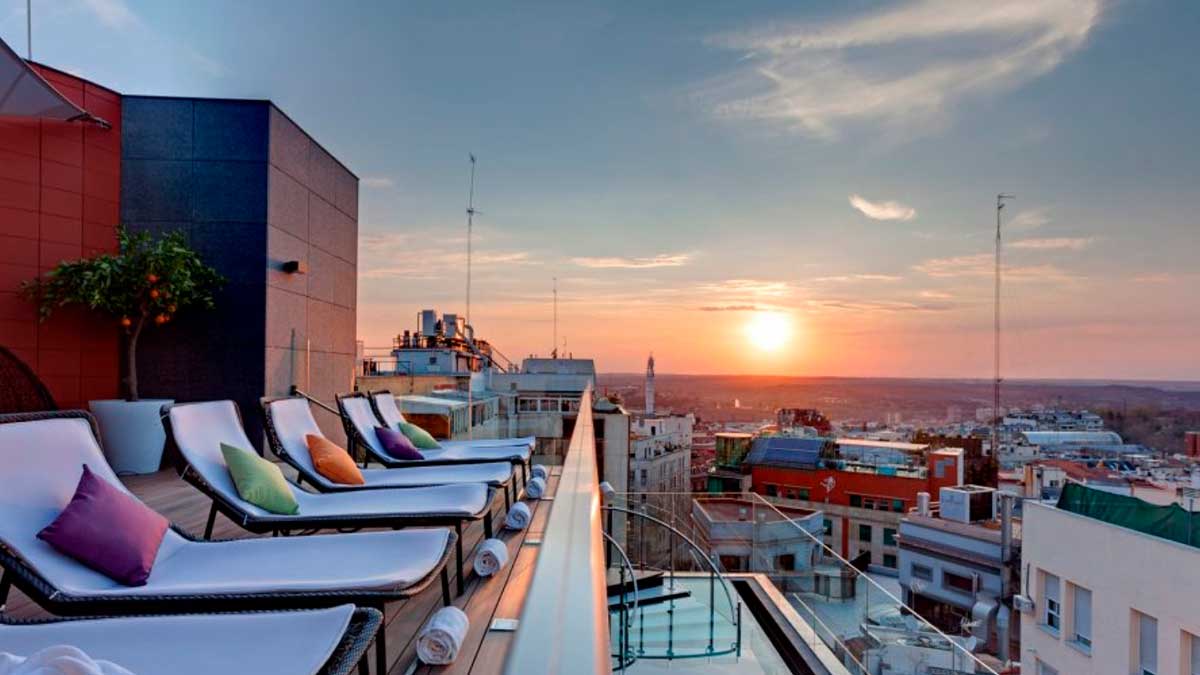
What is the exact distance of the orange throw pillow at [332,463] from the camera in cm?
389

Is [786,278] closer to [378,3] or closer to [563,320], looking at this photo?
[563,320]

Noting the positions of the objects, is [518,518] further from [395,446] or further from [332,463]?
[395,446]

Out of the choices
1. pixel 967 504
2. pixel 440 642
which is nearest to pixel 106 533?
pixel 440 642

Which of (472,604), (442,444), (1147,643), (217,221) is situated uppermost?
(217,221)

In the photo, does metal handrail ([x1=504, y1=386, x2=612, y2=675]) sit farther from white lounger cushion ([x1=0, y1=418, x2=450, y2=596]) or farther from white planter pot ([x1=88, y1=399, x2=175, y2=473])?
white planter pot ([x1=88, y1=399, x2=175, y2=473])

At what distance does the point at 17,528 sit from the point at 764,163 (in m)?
13.1

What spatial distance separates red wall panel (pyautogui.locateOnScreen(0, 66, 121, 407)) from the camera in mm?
5840

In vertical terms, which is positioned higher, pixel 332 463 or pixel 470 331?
pixel 470 331

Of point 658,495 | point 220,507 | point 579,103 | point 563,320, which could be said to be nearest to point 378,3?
point 579,103

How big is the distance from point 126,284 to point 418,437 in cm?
270

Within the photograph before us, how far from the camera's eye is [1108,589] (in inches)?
484

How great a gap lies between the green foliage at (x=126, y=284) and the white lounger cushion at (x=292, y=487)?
2875 millimetres

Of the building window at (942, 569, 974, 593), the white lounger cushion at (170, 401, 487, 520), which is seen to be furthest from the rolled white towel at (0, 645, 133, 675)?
the building window at (942, 569, 974, 593)

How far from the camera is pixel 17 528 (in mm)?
2027
